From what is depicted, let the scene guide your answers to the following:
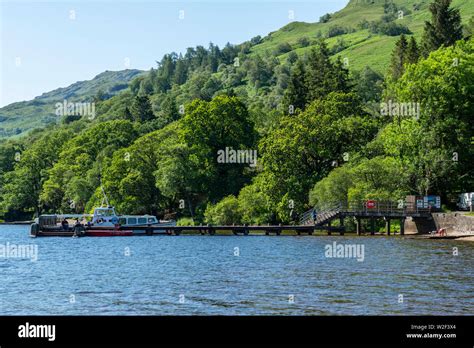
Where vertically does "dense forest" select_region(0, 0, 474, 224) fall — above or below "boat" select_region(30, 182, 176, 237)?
above

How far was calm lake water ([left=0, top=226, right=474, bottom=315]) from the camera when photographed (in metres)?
31.2

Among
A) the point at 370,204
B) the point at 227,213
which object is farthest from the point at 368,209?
the point at 227,213

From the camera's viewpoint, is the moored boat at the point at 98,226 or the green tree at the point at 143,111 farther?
the green tree at the point at 143,111

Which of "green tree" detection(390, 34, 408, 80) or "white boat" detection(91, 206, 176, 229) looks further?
"green tree" detection(390, 34, 408, 80)

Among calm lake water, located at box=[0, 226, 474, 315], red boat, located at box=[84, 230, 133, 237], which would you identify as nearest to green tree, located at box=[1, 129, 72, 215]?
red boat, located at box=[84, 230, 133, 237]

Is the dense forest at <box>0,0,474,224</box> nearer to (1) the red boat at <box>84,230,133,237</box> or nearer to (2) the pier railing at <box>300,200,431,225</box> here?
(2) the pier railing at <box>300,200,431,225</box>

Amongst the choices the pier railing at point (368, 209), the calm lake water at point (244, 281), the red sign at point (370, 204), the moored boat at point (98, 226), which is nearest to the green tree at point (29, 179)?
the moored boat at point (98, 226)

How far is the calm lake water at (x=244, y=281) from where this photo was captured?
31156 millimetres

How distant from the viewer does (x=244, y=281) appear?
40281mm

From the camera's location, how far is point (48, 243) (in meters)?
82.8

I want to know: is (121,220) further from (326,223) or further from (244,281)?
(244,281)

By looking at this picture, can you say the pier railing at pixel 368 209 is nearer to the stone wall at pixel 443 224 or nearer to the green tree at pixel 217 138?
the stone wall at pixel 443 224

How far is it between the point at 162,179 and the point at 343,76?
34.3 metres

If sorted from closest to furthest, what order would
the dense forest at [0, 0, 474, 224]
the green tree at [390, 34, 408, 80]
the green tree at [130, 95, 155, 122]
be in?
the dense forest at [0, 0, 474, 224] < the green tree at [390, 34, 408, 80] < the green tree at [130, 95, 155, 122]
